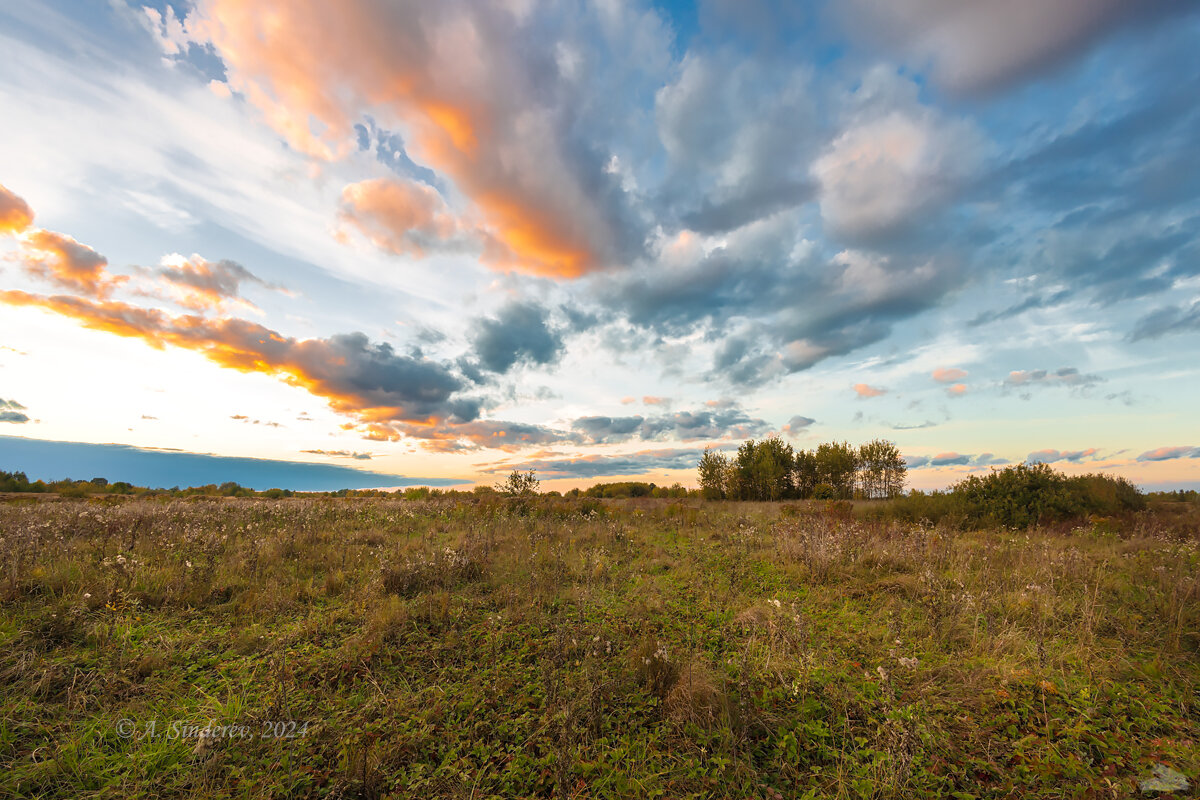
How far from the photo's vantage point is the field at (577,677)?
3.41 metres

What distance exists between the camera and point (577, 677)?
461cm

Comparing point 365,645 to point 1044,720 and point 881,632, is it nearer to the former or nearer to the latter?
point 881,632

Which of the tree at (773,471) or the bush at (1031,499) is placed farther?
the tree at (773,471)

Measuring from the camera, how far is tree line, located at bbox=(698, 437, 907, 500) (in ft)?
129

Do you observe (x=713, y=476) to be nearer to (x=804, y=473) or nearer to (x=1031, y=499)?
(x=804, y=473)

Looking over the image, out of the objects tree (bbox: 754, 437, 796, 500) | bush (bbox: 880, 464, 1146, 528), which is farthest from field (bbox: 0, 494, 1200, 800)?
tree (bbox: 754, 437, 796, 500)

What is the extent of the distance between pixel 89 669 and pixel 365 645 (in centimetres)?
258

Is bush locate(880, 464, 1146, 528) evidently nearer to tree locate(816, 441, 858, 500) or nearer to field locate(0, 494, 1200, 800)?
field locate(0, 494, 1200, 800)

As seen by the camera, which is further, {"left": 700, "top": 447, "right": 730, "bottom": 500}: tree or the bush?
{"left": 700, "top": 447, "right": 730, "bottom": 500}: tree

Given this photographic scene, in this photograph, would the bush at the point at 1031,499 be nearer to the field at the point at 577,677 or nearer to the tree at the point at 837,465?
the field at the point at 577,677

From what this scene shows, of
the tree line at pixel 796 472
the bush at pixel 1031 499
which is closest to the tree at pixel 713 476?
the tree line at pixel 796 472

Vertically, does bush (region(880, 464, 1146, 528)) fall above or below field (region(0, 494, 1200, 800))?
above

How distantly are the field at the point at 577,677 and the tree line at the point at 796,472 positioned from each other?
31.3m

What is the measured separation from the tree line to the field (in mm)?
31274
